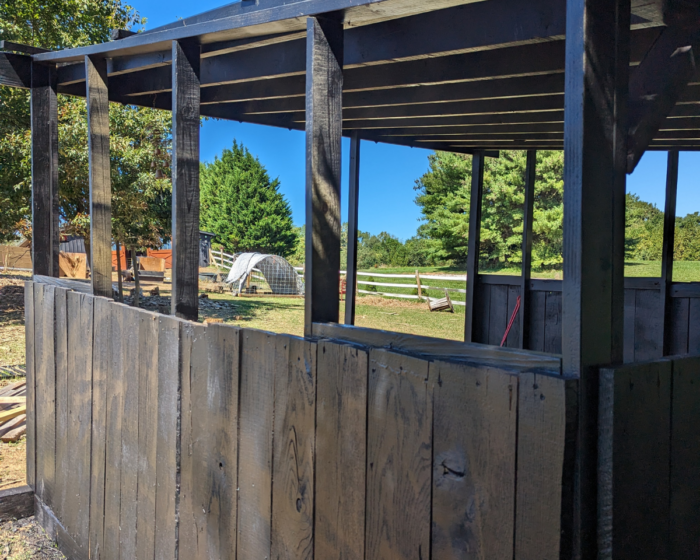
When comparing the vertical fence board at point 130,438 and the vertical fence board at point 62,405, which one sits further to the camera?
the vertical fence board at point 62,405

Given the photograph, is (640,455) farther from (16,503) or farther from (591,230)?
(16,503)

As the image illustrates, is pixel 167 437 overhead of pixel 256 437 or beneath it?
beneath

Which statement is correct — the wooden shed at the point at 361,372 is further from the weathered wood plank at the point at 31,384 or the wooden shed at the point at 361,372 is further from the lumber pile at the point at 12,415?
the lumber pile at the point at 12,415

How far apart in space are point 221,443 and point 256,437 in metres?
0.24

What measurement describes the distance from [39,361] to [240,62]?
2.37 metres

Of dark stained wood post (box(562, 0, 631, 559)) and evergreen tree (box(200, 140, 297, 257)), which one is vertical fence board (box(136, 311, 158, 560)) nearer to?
dark stained wood post (box(562, 0, 631, 559))

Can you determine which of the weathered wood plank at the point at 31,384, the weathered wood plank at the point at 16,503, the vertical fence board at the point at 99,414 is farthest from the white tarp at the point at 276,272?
the vertical fence board at the point at 99,414

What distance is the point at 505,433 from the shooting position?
127 cm

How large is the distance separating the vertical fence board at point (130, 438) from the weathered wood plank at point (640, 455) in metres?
2.16

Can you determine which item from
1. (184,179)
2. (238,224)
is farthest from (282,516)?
(238,224)

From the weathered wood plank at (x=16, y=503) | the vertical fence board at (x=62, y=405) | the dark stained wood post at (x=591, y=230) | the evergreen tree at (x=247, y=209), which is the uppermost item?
the evergreen tree at (x=247, y=209)

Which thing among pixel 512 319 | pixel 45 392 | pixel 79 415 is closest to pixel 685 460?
pixel 79 415

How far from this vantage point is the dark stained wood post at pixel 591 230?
1206mm

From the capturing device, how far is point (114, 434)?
2.97 metres
